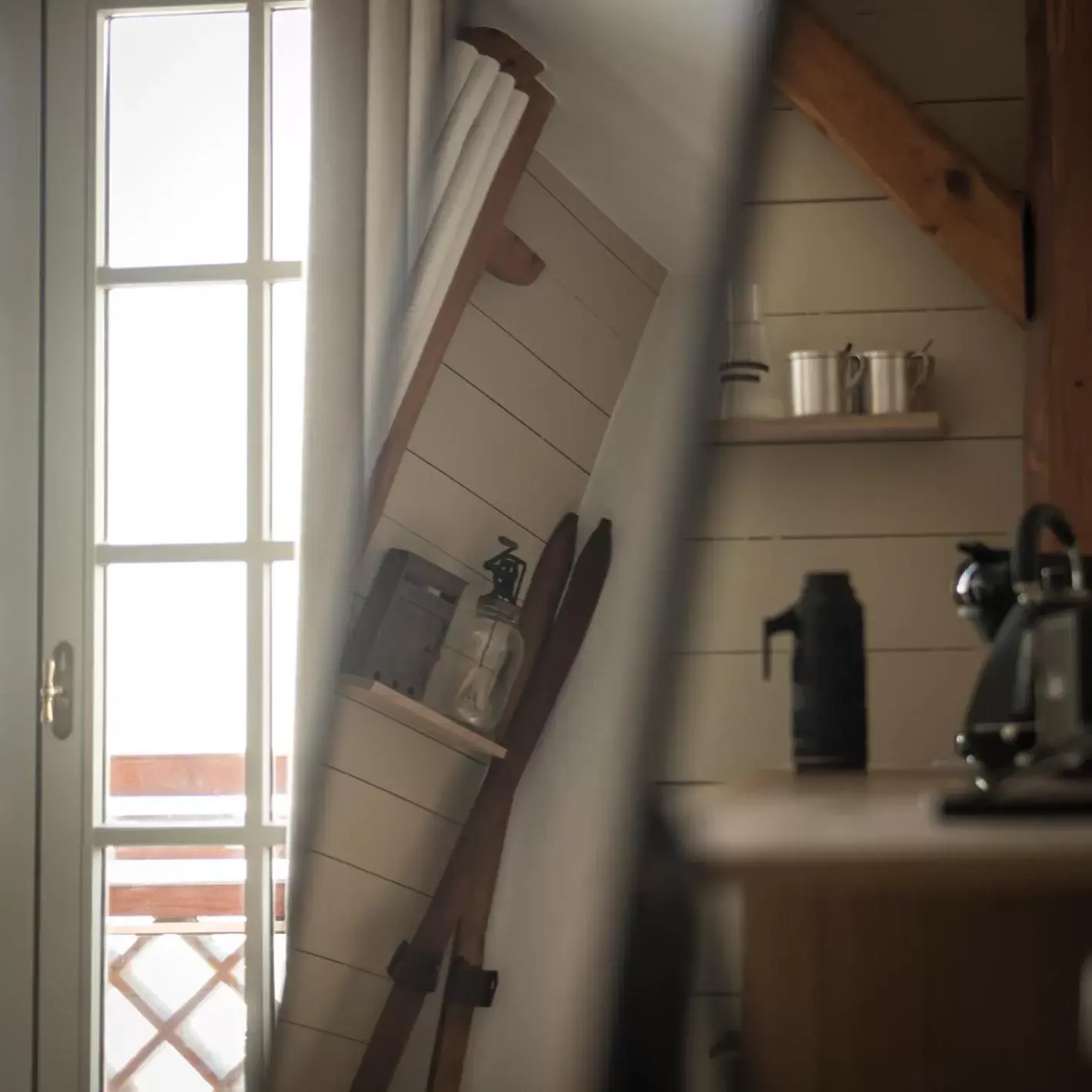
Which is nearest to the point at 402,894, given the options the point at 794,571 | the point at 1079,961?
the point at 794,571

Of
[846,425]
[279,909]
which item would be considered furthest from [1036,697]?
[279,909]

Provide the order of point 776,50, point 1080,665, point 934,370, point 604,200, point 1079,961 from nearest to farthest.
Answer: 1. point 776,50
2. point 1079,961
3. point 1080,665
4. point 934,370
5. point 604,200

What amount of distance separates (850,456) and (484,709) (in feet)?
1.66

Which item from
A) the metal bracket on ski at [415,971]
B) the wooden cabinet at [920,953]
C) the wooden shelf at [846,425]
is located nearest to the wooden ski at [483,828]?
the metal bracket on ski at [415,971]

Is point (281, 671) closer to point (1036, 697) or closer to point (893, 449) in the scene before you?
point (893, 449)

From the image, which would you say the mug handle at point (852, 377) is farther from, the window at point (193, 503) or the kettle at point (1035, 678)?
the window at point (193, 503)

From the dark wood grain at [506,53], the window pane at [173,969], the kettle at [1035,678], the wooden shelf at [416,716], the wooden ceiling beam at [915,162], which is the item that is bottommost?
the window pane at [173,969]

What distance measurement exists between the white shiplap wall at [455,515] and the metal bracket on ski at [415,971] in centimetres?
6

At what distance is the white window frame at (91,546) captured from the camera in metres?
1.49

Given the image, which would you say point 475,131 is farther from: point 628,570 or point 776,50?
point 776,50

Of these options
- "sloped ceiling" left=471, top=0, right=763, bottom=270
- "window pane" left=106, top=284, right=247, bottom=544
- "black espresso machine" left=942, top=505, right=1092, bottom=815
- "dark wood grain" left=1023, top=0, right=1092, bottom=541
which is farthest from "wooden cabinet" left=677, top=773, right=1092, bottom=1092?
"window pane" left=106, top=284, right=247, bottom=544

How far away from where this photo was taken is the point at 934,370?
4.46 feet

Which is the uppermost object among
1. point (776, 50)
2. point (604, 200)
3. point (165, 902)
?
point (604, 200)

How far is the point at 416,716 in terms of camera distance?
1335 mm
